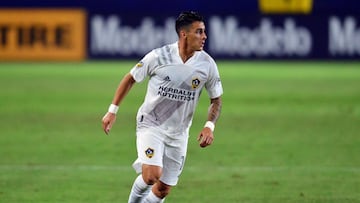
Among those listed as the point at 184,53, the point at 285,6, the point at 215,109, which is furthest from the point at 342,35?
the point at 184,53

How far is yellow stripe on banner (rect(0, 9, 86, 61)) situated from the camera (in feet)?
109

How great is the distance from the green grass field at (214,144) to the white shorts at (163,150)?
1451 millimetres

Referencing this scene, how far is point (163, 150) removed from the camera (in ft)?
30.0

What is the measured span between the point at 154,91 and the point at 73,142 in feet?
21.7

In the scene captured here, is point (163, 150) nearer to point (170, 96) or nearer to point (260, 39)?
point (170, 96)

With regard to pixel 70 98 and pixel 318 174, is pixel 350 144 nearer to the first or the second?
pixel 318 174

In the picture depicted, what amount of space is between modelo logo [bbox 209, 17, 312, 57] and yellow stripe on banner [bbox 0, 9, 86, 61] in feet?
14.3

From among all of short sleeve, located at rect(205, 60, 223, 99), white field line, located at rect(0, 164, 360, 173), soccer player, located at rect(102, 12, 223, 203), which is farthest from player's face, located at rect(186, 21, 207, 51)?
white field line, located at rect(0, 164, 360, 173)

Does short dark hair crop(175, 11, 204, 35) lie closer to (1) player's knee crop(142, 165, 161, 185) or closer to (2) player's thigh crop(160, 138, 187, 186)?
(2) player's thigh crop(160, 138, 187, 186)

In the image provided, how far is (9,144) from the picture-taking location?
50.1ft

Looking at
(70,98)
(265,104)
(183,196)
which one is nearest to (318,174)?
(183,196)

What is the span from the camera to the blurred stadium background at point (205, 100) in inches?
468

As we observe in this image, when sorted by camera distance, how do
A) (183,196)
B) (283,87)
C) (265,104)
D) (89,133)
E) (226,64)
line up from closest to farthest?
(183,196) → (89,133) → (265,104) → (283,87) → (226,64)

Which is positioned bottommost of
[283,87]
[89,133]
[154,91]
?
[283,87]
